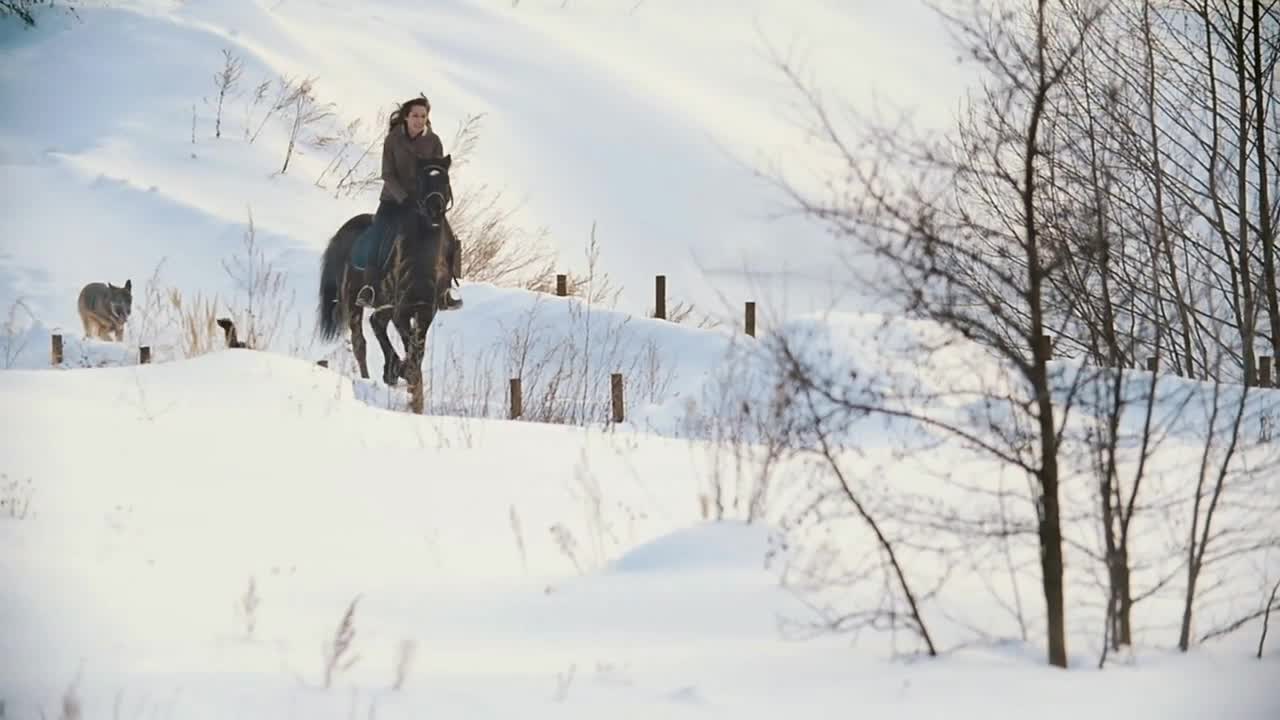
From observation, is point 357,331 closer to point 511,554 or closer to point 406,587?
point 511,554

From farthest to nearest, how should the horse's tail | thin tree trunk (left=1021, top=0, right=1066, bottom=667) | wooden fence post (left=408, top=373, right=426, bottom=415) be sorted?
the horse's tail → wooden fence post (left=408, top=373, right=426, bottom=415) → thin tree trunk (left=1021, top=0, right=1066, bottom=667)

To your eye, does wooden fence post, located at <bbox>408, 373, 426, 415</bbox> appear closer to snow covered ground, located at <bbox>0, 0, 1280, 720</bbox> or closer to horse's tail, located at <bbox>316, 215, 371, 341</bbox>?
snow covered ground, located at <bbox>0, 0, 1280, 720</bbox>

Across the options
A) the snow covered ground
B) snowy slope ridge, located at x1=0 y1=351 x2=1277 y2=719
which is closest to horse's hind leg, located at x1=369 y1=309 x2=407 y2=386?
the snow covered ground

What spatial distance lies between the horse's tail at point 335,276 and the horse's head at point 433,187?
3.79ft

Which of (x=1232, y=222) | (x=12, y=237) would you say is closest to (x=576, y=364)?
(x=12, y=237)

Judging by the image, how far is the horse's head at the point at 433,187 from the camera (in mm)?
9625

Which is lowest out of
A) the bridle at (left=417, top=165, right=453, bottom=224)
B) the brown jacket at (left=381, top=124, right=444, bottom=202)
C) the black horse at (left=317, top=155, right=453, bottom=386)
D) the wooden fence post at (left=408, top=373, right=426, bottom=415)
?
the wooden fence post at (left=408, top=373, right=426, bottom=415)

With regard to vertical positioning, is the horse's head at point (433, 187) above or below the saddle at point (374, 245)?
above

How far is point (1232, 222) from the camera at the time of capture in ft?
54.3

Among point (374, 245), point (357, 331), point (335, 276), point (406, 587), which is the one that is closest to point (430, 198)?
point (374, 245)

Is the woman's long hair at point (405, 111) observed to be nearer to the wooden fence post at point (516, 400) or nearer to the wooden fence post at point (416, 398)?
the wooden fence post at point (416, 398)

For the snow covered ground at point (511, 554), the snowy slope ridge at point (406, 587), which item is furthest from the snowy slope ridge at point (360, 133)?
the snowy slope ridge at point (406, 587)

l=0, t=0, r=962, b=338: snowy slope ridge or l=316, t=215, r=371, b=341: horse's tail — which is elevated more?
l=0, t=0, r=962, b=338: snowy slope ridge

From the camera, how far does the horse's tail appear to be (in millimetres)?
10797
